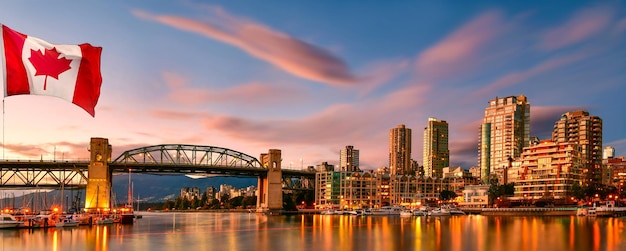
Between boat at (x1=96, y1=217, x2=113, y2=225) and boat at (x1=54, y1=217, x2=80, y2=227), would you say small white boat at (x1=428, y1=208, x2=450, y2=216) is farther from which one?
boat at (x1=54, y1=217, x2=80, y2=227)

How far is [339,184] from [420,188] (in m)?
30.1

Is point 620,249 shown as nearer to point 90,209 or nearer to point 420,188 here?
point 90,209

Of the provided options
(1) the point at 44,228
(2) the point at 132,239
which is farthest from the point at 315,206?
(2) the point at 132,239

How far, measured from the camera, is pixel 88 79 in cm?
1772

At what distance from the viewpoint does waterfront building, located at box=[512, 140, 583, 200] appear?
14665 cm

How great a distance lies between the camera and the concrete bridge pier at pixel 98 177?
110000mm

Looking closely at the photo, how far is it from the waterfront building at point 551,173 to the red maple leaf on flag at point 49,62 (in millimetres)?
144725

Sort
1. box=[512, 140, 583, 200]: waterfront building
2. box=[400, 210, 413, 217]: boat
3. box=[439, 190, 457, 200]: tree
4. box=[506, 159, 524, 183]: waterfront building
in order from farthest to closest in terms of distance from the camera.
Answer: box=[439, 190, 457, 200]: tree < box=[506, 159, 524, 183]: waterfront building < box=[512, 140, 583, 200]: waterfront building < box=[400, 210, 413, 217]: boat

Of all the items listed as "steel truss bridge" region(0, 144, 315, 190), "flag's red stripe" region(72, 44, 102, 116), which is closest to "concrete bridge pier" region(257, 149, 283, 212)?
"steel truss bridge" region(0, 144, 315, 190)

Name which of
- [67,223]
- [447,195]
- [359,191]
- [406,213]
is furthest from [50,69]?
[447,195]

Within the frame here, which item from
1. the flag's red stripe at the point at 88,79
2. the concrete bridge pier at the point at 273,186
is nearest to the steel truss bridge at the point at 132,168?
the concrete bridge pier at the point at 273,186

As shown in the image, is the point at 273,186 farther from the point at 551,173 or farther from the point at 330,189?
the point at 551,173

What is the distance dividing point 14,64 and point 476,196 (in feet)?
524

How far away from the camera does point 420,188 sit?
196 m
